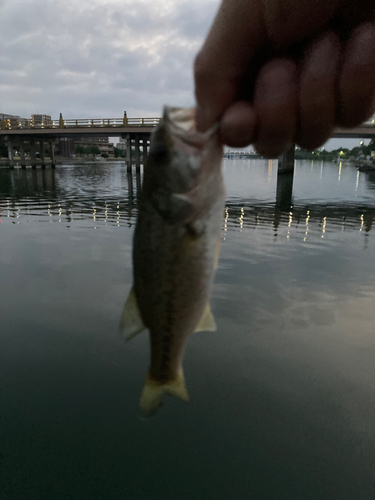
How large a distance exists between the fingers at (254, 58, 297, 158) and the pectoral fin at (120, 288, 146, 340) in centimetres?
147

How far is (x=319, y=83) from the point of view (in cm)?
185

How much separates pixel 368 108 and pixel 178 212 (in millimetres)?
1219

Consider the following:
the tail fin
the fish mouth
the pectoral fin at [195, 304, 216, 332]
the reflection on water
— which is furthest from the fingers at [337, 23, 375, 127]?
the reflection on water

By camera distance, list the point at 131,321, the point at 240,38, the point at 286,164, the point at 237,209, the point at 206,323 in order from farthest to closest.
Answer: the point at 286,164
the point at 237,209
the point at 206,323
the point at 131,321
the point at 240,38

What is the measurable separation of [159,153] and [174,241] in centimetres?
56

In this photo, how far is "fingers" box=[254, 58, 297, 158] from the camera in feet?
6.29

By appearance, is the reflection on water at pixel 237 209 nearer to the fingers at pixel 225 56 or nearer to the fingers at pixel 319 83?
the fingers at pixel 319 83

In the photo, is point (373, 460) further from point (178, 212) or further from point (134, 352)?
point (178, 212)

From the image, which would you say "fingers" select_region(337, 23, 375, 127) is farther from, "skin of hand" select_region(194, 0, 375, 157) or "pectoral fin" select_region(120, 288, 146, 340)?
"pectoral fin" select_region(120, 288, 146, 340)

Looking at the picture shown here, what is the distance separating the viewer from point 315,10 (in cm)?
181

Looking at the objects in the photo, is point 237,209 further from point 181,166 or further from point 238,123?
point 238,123

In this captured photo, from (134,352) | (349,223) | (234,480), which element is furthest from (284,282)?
(349,223)

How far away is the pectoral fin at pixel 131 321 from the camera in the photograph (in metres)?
2.58

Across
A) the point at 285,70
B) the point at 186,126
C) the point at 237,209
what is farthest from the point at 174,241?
the point at 237,209
